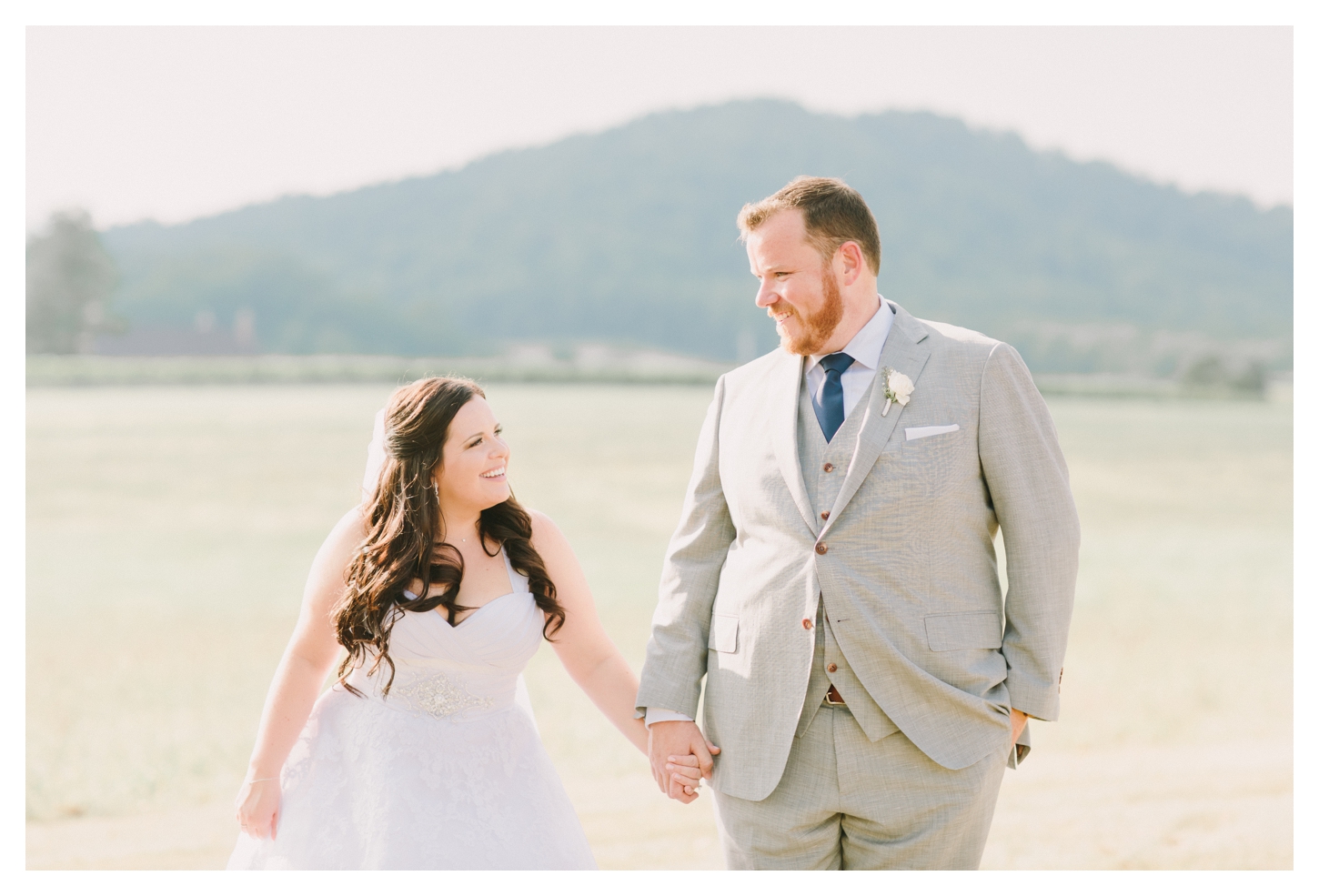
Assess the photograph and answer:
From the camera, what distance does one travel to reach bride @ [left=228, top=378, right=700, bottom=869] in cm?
246

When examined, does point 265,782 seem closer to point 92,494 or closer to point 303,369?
point 92,494

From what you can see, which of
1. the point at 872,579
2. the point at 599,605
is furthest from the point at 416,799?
the point at 599,605

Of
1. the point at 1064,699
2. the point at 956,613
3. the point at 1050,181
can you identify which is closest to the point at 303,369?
the point at 1064,699

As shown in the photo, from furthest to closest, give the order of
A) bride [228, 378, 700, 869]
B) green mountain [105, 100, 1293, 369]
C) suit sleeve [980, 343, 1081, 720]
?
green mountain [105, 100, 1293, 369] < bride [228, 378, 700, 869] < suit sleeve [980, 343, 1081, 720]

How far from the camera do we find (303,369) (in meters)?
53.2

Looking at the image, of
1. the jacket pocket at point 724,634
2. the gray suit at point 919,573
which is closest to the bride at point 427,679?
the jacket pocket at point 724,634

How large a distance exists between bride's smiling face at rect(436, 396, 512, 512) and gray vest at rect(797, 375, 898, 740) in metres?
0.71

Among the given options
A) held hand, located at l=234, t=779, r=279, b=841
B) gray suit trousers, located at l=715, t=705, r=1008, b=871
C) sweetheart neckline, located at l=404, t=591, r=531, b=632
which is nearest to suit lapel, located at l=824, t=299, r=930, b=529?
gray suit trousers, located at l=715, t=705, r=1008, b=871

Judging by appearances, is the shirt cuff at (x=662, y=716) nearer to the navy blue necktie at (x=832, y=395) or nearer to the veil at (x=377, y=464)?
the veil at (x=377, y=464)

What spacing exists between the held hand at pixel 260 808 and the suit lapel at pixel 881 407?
146 centimetres

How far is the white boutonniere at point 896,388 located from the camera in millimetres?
2168

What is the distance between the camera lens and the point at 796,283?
222cm

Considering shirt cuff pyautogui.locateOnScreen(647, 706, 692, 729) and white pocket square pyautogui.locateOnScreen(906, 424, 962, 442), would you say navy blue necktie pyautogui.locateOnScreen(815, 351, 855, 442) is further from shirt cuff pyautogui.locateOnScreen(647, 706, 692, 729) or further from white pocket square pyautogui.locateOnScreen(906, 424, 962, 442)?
shirt cuff pyautogui.locateOnScreen(647, 706, 692, 729)

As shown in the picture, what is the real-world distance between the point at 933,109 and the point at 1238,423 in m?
60.2
